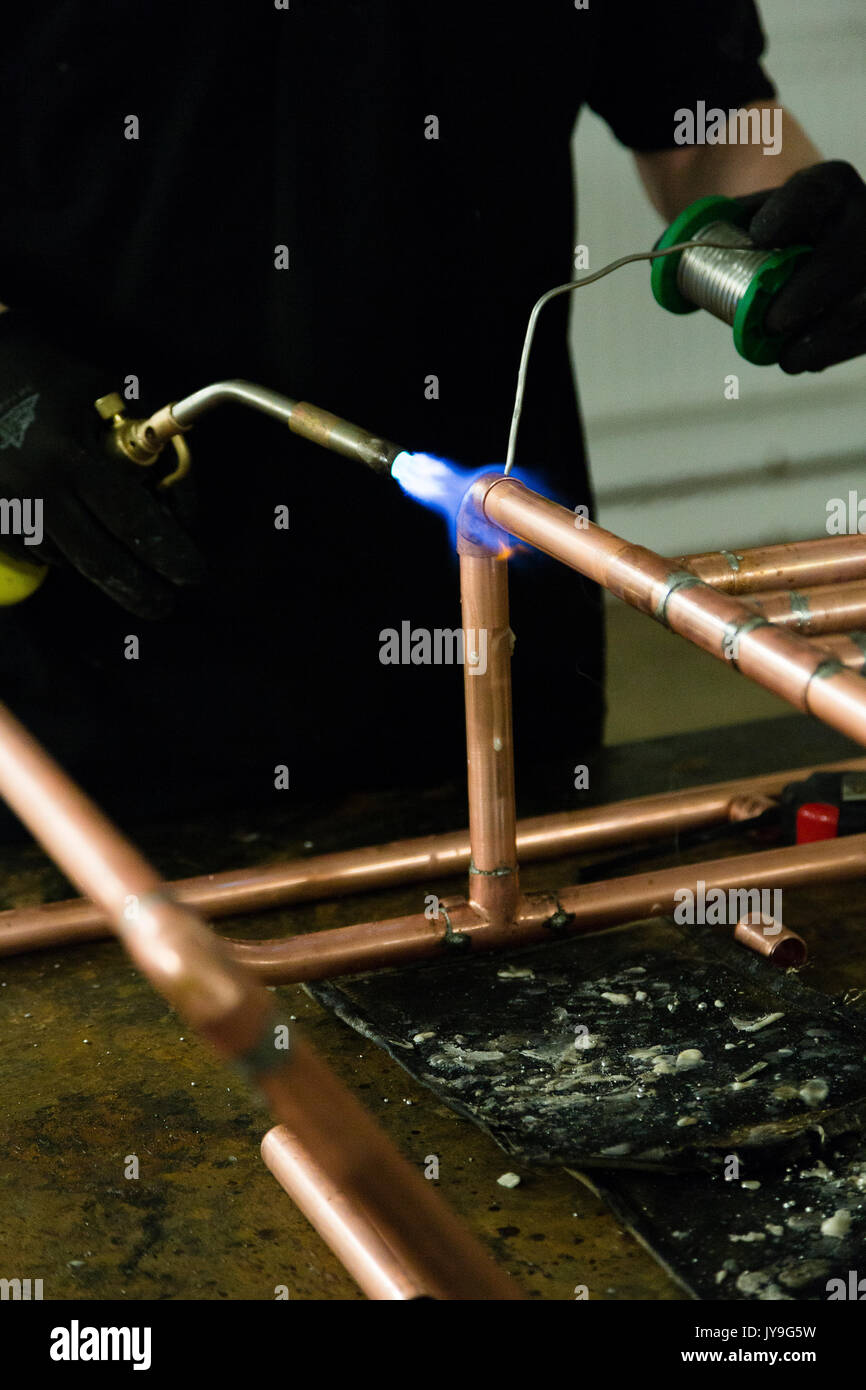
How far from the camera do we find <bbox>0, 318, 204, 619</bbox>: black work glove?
3.26ft

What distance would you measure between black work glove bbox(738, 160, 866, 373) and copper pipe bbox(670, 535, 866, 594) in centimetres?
25

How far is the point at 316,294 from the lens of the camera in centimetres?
112

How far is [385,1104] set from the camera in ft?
2.33

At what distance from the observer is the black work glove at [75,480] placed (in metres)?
0.99

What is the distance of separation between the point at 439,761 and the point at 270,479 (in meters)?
0.30

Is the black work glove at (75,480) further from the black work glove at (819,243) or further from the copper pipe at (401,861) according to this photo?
the black work glove at (819,243)

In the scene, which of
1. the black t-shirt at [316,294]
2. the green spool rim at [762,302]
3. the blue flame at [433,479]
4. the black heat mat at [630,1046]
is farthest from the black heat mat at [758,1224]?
the black t-shirt at [316,294]

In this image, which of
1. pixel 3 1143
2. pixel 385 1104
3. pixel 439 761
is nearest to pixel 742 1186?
pixel 385 1104

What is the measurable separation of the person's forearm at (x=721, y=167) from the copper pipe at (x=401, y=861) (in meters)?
0.54

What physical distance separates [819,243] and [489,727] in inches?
16.7
